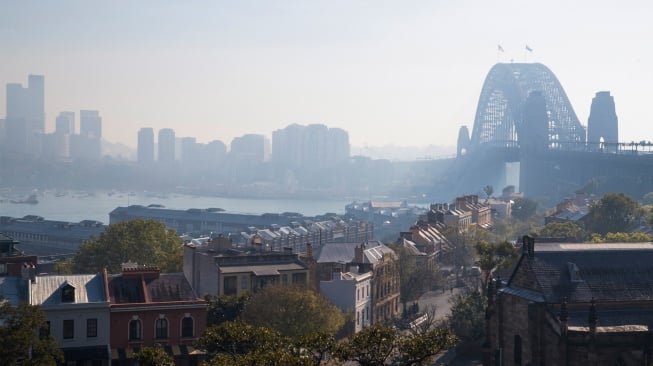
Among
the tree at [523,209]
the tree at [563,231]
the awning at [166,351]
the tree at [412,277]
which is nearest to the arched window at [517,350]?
the awning at [166,351]

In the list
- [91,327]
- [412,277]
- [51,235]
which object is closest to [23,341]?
[91,327]

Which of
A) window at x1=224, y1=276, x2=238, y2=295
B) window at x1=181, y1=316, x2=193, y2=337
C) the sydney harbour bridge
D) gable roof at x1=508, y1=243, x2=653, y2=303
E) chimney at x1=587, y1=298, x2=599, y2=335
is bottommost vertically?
window at x1=181, y1=316, x2=193, y2=337

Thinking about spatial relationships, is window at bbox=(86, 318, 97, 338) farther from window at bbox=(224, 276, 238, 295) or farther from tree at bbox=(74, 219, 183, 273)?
tree at bbox=(74, 219, 183, 273)

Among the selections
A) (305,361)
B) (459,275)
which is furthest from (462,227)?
(305,361)

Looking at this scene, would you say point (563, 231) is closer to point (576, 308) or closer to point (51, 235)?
point (576, 308)

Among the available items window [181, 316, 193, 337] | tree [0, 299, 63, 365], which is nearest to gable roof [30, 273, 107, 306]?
window [181, 316, 193, 337]

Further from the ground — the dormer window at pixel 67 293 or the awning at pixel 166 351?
the dormer window at pixel 67 293

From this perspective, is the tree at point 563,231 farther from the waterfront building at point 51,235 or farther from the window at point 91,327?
the waterfront building at point 51,235

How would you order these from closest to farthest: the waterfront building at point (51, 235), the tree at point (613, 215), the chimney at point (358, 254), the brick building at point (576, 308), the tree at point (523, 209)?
1. the brick building at point (576, 308)
2. the chimney at point (358, 254)
3. the tree at point (613, 215)
4. the waterfront building at point (51, 235)
5. the tree at point (523, 209)
